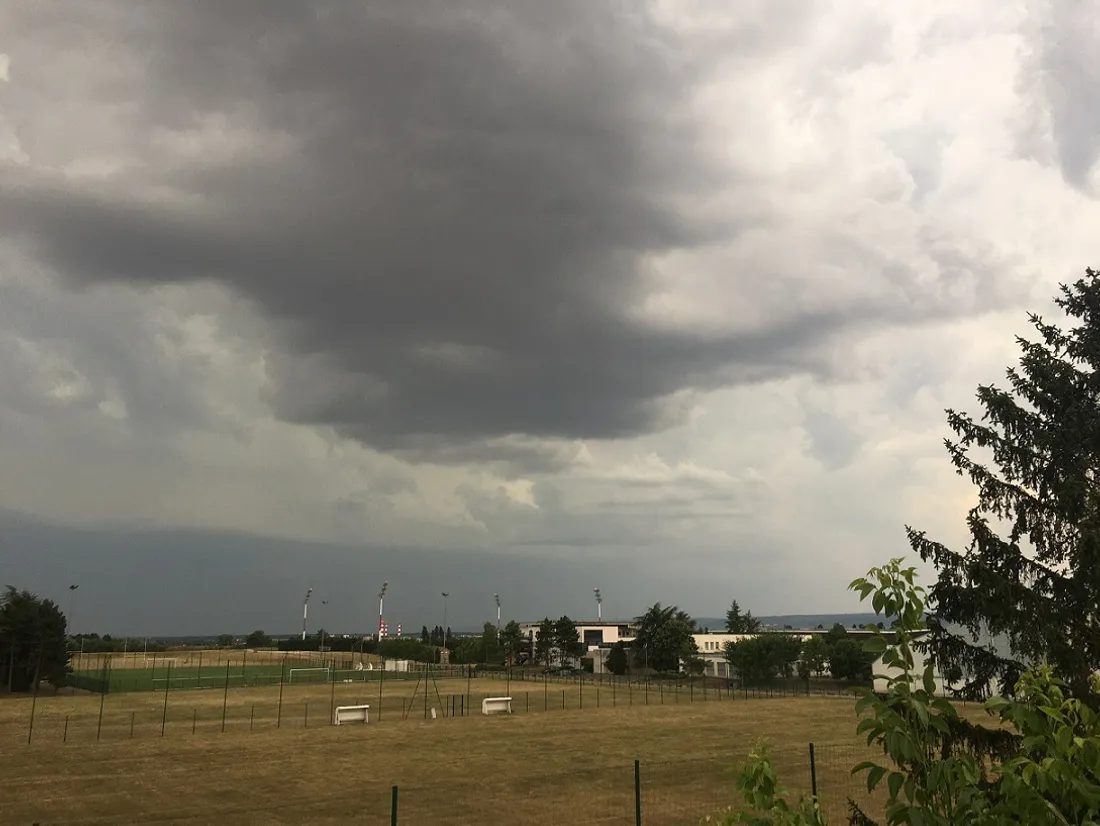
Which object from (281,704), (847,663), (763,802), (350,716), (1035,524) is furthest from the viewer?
(847,663)

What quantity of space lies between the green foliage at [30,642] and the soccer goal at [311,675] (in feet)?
72.2

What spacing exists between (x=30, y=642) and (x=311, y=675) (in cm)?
3070

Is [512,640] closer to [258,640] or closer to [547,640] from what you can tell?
[547,640]

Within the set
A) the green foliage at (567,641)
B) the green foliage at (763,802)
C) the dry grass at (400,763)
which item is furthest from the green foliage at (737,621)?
the green foliage at (763,802)

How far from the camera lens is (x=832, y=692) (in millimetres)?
79250

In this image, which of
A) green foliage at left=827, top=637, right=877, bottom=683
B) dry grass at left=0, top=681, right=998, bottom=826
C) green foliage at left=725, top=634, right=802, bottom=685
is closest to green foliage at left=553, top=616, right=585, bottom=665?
green foliage at left=725, top=634, right=802, bottom=685

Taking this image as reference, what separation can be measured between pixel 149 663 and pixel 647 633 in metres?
75.1

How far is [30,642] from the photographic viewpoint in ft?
234

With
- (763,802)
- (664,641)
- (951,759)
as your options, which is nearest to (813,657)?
(664,641)

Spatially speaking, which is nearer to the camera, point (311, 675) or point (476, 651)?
point (311, 675)

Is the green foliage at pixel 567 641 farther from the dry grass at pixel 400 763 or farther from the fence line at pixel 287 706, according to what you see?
the dry grass at pixel 400 763

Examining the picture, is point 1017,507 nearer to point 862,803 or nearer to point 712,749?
point 862,803

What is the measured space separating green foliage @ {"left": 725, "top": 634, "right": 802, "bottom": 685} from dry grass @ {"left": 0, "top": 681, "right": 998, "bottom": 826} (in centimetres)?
2532

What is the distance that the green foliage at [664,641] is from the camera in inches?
4190
